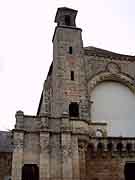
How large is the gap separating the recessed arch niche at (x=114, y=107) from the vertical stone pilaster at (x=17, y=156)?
651cm

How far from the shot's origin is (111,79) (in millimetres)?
25922

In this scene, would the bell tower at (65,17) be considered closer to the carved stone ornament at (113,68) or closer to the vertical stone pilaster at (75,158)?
the carved stone ornament at (113,68)

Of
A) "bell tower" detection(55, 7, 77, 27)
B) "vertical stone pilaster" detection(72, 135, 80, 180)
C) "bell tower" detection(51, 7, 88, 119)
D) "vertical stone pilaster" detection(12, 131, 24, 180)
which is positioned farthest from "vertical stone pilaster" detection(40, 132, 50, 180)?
"bell tower" detection(55, 7, 77, 27)

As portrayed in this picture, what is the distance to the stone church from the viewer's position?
790 inches

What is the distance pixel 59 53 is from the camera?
24.4 metres

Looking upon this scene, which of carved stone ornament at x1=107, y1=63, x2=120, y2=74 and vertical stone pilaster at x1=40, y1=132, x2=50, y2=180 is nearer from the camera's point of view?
vertical stone pilaster at x1=40, y1=132, x2=50, y2=180

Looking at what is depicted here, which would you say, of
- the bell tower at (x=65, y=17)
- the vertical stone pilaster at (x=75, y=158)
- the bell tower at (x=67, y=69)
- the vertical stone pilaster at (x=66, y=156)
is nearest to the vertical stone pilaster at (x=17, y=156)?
the vertical stone pilaster at (x=66, y=156)

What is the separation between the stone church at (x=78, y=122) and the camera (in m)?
20.1

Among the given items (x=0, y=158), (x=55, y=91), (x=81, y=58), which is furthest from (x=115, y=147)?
(x=0, y=158)

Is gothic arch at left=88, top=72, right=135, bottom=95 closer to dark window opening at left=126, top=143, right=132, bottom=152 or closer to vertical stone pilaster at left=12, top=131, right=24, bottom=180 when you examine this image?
dark window opening at left=126, top=143, right=132, bottom=152

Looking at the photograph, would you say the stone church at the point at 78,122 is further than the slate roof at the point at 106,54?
No

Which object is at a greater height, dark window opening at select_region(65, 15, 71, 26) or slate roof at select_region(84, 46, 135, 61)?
dark window opening at select_region(65, 15, 71, 26)

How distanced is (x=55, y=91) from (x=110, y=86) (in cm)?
507

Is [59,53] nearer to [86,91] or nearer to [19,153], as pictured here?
[86,91]
